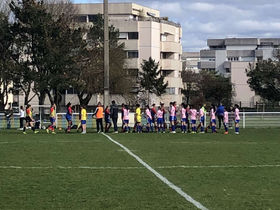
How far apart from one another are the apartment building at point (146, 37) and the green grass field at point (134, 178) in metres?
54.1

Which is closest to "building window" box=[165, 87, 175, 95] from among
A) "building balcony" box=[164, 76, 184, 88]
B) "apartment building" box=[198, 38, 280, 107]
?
"building balcony" box=[164, 76, 184, 88]

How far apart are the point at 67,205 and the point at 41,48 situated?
39.3 meters

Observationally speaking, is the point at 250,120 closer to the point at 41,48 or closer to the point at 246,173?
the point at 41,48

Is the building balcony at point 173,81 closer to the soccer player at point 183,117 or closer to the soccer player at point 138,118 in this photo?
the soccer player at point 138,118

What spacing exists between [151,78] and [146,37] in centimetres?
751

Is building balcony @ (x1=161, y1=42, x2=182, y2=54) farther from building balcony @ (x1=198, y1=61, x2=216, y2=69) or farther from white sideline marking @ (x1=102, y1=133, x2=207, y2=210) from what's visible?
building balcony @ (x1=198, y1=61, x2=216, y2=69)

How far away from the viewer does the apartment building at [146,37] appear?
7575cm

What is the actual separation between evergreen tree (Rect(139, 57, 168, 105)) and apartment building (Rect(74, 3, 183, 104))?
1606mm

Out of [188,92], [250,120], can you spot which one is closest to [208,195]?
[250,120]

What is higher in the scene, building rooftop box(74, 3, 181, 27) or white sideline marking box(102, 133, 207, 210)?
building rooftop box(74, 3, 181, 27)

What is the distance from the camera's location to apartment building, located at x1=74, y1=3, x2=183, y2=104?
7575 centimetres

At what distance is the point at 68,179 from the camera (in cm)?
1167

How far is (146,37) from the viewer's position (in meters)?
75.8

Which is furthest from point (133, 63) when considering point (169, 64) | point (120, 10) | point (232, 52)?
point (232, 52)
